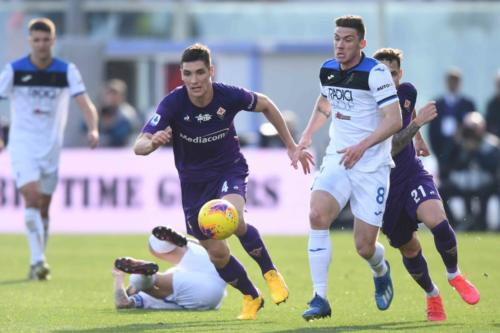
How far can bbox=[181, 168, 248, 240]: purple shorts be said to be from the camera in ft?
38.0

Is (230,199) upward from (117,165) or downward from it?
upward

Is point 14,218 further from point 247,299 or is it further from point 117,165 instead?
point 247,299

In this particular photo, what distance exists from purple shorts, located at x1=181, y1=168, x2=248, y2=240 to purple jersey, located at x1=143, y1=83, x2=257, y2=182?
58 millimetres

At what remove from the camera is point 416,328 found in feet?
35.2

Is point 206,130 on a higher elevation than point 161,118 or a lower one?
lower

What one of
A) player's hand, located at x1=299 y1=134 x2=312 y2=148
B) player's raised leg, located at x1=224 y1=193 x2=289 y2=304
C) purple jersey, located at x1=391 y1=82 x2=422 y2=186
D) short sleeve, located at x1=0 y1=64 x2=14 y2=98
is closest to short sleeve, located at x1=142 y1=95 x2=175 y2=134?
player's raised leg, located at x1=224 y1=193 x2=289 y2=304

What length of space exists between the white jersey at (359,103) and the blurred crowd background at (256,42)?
543 inches

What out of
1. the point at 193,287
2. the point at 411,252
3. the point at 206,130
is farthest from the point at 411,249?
the point at 206,130

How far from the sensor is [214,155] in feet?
38.3

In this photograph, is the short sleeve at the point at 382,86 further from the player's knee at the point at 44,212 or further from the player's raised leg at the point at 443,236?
the player's knee at the point at 44,212

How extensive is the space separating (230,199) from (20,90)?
4821 mm

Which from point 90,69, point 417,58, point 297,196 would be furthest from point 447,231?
point 417,58

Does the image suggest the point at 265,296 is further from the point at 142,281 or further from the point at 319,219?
the point at 319,219

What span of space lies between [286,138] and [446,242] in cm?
158
